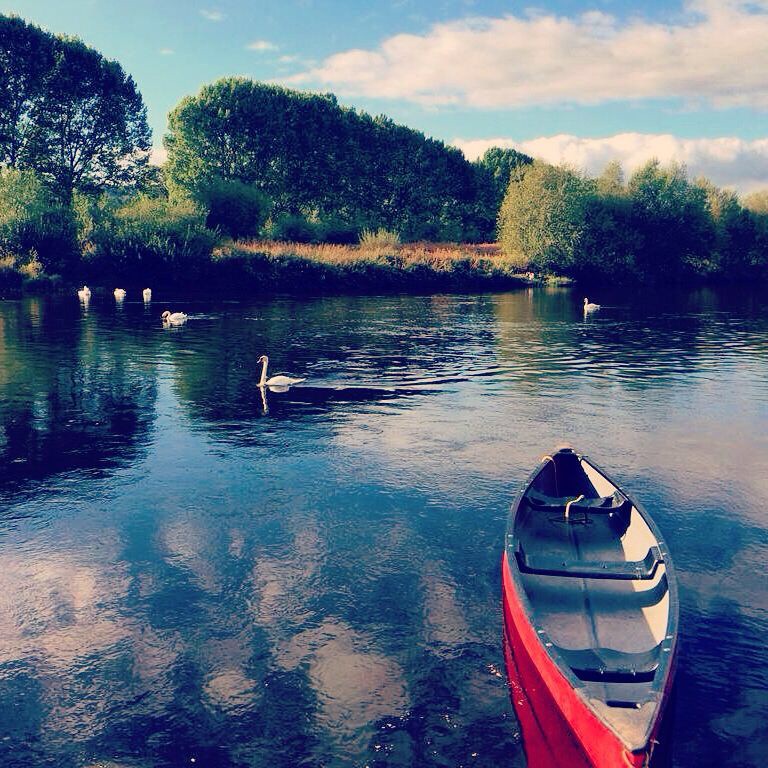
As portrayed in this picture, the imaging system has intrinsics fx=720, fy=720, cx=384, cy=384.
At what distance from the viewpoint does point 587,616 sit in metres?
9.98

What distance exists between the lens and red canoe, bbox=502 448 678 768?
7.06m

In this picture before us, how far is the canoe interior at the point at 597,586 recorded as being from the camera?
7.78 m

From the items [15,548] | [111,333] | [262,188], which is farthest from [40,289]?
[15,548]

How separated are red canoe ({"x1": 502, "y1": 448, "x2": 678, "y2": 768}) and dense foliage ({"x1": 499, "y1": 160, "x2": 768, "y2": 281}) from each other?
7560 centimetres

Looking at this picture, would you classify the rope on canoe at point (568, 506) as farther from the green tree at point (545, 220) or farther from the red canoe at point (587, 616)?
the green tree at point (545, 220)

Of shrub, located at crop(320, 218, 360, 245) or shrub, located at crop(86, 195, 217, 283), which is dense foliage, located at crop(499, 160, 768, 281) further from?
shrub, located at crop(86, 195, 217, 283)

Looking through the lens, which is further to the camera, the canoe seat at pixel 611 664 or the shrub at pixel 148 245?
the shrub at pixel 148 245

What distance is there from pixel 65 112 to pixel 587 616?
82.4 metres

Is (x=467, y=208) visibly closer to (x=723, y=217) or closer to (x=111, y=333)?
(x=723, y=217)

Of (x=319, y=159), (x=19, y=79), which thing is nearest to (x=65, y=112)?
(x=19, y=79)

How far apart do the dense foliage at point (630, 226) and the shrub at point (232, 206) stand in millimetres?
30335

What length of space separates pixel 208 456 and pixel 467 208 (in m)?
98.3

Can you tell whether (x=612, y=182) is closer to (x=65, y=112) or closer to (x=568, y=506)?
(x=65, y=112)

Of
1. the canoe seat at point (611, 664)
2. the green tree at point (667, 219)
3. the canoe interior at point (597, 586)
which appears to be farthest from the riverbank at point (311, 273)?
the canoe seat at point (611, 664)
